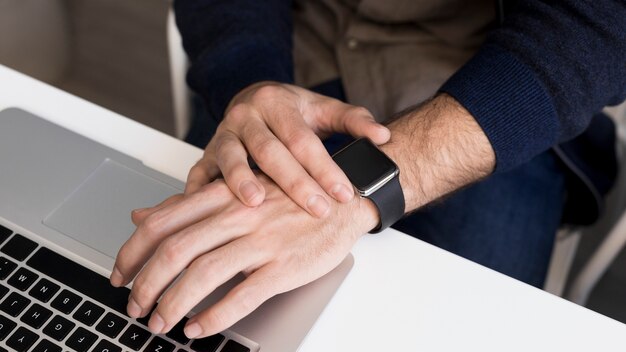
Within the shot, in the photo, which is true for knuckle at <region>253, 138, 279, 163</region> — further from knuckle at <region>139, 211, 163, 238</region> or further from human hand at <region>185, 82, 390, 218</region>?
knuckle at <region>139, 211, 163, 238</region>

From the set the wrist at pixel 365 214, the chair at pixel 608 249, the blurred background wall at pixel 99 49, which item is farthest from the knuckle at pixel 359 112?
the blurred background wall at pixel 99 49

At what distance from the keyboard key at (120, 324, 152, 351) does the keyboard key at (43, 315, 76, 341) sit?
0.05 metres

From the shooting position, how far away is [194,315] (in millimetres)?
597

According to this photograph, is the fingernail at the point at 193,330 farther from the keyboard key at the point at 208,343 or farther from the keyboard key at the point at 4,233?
the keyboard key at the point at 4,233

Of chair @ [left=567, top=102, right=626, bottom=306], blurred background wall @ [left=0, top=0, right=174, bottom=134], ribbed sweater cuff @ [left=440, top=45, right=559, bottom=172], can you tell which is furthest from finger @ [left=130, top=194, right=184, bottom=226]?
blurred background wall @ [left=0, top=0, right=174, bottom=134]

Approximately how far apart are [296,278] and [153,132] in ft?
0.90

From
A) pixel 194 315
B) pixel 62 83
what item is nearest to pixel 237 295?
pixel 194 315

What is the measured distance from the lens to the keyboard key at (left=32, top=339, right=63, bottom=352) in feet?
1.86

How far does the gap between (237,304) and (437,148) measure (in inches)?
12.3

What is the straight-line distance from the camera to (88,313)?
593 millimetres

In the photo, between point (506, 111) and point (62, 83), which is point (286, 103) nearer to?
point (506, 111)

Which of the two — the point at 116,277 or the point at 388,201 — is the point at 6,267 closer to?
the point at 116,277

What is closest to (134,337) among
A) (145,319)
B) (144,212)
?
(145,319)

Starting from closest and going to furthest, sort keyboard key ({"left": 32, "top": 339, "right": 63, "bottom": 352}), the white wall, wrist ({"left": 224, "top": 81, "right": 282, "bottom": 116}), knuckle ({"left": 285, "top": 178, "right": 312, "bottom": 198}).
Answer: keyboard key ({"left": 32, "top": 339, "right": 63, "bottom": 352}) < knuckle ({"left": 285, "top": 178, "right": 312, "bottom": 198}) < wrist ({"left": 224, "top": 81, "right": 282, "bottom": 116}) < the white wall
